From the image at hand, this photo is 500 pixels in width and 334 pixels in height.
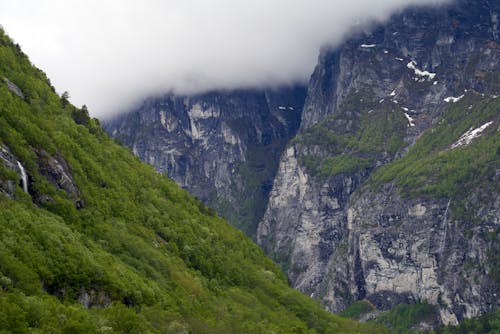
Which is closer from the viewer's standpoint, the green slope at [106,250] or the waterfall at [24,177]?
the green slope at [106,250]

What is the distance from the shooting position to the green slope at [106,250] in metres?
88.8

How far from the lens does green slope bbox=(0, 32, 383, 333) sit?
88750 millimetres

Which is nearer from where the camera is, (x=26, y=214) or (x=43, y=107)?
(x=26, y=214)

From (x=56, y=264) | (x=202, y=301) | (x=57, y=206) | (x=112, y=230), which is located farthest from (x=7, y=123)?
(x=202, y=301)

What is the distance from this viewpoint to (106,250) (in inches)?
4719

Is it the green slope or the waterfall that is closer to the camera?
the green slope

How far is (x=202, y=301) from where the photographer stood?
13238cm

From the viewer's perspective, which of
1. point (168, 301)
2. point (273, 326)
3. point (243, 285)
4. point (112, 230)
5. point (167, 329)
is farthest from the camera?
point (243, 285)

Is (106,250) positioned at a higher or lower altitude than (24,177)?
lower

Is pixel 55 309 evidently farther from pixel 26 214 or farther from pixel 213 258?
pixel 213 258

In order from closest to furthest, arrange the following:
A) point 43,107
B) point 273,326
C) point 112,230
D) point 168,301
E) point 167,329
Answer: point 167,329
point 168,301
point 112,230
point 273,326
point 43,107

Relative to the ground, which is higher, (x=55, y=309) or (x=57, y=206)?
(x=57, y=206)

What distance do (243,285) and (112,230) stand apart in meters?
41.7

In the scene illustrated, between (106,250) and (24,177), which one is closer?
(24,177)
